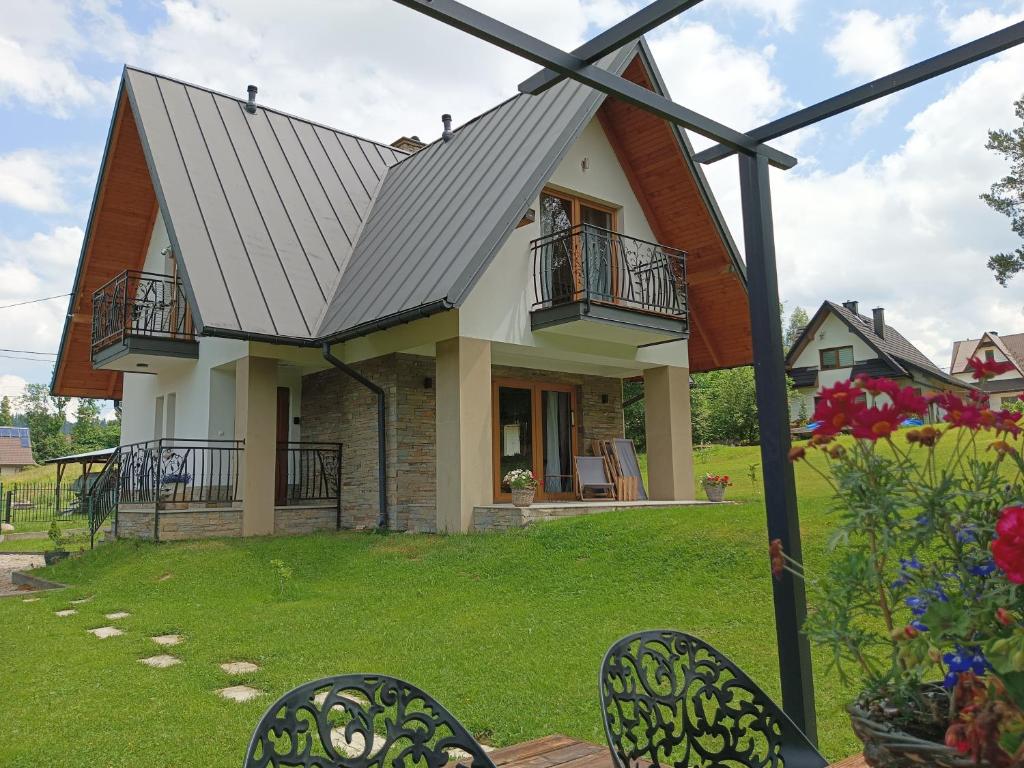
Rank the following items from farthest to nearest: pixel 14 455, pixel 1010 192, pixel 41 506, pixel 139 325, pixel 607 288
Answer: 1. pixel 14 455
2. pixel 41 506
3. pixel 1010 192
4. pixel 139 325
5. pixel 607 288

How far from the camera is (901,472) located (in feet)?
5.51

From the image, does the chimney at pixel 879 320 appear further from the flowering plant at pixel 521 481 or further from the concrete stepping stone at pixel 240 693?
the concrete stepping stone at pixel 240 693

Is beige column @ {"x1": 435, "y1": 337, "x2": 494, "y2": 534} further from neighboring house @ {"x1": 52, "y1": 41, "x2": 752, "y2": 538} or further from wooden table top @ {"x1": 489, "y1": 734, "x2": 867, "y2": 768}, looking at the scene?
wooden table top @ {"x1": 489, "y1": 734, "x2": 867, "y2": 768}

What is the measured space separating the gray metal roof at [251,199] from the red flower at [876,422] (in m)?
9.44

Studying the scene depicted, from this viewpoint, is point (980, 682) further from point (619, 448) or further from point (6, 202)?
point (6, 202)

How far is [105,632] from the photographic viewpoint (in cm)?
651

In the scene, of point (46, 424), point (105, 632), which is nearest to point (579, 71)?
point (105, 632)

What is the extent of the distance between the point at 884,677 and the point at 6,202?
92.3 feet

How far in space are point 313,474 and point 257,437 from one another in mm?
1615

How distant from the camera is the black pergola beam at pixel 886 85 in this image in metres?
2.72

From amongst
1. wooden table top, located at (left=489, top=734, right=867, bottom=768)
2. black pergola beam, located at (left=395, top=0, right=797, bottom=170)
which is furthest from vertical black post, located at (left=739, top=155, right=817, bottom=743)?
wooden table top, located at (left=489, top=734, right=867, bottom=768)

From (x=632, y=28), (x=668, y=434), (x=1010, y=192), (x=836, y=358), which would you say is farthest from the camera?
(x=836, y=358)

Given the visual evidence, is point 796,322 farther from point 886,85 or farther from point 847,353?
point 886,85

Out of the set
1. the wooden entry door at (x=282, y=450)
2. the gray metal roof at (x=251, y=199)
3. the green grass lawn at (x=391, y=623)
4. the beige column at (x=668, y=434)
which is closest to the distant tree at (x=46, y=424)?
the gray metal roof at (x=251, y=199)
